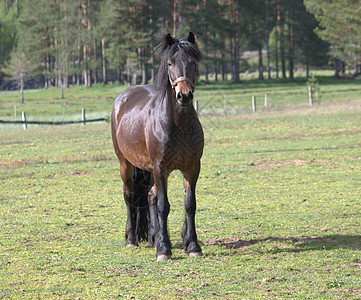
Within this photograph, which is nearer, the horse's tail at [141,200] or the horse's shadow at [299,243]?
the horse's shadow at [299,243]

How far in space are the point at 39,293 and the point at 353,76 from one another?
85.0m

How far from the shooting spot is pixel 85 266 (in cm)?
682

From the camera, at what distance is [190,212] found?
7246 mm

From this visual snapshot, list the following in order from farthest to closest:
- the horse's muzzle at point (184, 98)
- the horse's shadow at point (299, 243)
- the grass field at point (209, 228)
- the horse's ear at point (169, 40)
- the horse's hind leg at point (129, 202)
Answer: the horse's hind leg at point (129, 202), the horse's shadow at point (299, 243), the horse's ear at point (169, 40), the horse's muzzle at point (184, 98), the grass field at point (209, 228)

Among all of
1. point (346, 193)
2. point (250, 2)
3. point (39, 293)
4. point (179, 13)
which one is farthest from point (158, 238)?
point (250, 2)

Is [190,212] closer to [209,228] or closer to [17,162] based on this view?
[209,228]

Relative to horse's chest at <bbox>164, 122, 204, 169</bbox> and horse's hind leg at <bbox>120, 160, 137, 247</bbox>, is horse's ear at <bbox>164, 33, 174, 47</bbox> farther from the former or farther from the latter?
horse's hind leg at <bbox>120, 160, 137, 247</bbox>

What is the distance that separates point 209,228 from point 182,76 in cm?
338

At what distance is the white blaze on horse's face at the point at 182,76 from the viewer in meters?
6.27

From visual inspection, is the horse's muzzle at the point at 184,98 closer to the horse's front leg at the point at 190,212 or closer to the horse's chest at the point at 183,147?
the horse's chest at the point at 183,147

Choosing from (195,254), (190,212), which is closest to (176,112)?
(190,212)

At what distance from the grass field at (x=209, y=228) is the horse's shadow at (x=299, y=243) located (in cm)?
1

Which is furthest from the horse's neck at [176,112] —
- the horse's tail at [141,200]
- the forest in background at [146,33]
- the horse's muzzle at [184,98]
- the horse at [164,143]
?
the forest in background at [146,33]

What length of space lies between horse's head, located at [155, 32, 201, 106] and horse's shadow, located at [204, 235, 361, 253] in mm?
A: 2527
